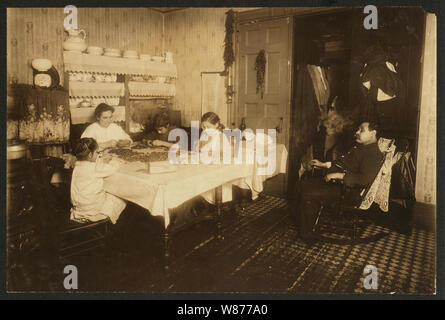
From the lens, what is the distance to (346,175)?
2.94 m

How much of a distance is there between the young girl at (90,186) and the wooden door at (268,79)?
238cm

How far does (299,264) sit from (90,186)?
1.71 metres

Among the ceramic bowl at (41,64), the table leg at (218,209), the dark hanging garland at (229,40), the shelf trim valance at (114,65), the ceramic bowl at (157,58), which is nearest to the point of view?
the table leg at (218,209)

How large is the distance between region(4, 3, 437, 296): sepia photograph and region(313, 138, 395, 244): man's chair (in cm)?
2

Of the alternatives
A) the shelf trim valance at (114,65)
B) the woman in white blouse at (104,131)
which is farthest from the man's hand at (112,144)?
the shelf trim valance at (114,65)

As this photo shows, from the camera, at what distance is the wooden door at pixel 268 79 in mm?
4102

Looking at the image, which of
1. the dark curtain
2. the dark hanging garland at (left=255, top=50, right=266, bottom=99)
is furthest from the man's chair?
the dark hanging garland at (left=255, top=50, right=266, bottom=99)

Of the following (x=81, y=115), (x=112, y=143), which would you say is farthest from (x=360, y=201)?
(x=81, y=115)

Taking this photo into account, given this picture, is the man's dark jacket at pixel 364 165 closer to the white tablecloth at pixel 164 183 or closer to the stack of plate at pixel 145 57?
the white tablecloth at pixel 164 183

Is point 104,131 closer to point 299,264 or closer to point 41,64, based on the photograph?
point 41,64

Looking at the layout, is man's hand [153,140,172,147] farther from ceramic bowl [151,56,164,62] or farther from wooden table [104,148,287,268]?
ceramic bowl [151,56,164,62]

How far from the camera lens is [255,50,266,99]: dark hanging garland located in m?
4.19

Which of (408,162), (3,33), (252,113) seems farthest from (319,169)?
(3,33)

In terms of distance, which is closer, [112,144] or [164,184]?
[164,184]
